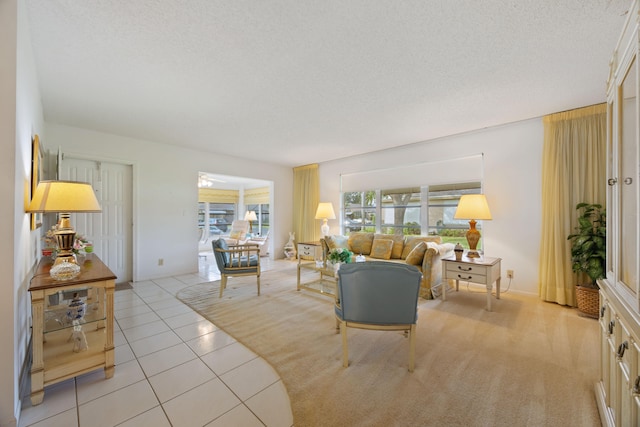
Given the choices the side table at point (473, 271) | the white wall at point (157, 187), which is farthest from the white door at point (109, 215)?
the side table at point (473, 271)

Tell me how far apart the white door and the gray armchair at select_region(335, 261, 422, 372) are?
4.35m

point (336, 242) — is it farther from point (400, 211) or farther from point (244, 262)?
point (244, 262)

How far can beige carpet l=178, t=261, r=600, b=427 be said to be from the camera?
4.92 feet

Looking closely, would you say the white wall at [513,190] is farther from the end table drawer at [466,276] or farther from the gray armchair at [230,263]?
the gray armchair at [230,263]

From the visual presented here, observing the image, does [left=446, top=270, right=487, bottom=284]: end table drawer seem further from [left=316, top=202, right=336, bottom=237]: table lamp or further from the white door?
the white door

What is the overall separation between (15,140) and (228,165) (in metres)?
4.29

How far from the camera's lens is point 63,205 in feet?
5.70

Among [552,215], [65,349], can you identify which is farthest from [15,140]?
[552,215]

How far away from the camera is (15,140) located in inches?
56.0

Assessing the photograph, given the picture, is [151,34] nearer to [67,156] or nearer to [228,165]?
[67,156]

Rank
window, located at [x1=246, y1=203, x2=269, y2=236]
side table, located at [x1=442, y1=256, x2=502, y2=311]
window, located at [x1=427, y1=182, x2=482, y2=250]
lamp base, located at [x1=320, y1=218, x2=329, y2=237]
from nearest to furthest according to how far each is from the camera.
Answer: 1. side table, located at [x1=442, y1=256, x2=502, y2=311]
2. window, located at [x1=427, y1=182, x2=482, y2=250]
3. lamp base, located at [x1=320, y1=218, x2=329, y2=237]
4. window, located at [x1=246, y1=203, x2=269, y2=236]

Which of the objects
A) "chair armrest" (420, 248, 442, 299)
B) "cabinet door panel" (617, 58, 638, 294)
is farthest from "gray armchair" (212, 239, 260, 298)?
"cabinet door panel" (617, 58, 638, 294)

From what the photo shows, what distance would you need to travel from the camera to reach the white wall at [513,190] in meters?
3.60

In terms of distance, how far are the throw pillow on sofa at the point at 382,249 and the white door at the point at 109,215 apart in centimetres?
437
